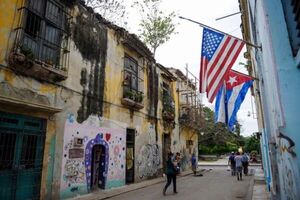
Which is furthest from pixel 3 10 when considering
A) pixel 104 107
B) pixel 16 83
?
pixel 104 107

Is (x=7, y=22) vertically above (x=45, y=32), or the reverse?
(x=45, y=32)

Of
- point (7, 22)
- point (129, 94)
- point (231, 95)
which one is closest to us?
point (7, 22)

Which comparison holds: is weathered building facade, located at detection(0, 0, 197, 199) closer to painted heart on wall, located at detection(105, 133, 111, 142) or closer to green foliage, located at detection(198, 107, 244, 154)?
painted heart on wall, located at detection(105, 133, 111, 142)

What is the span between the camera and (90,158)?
1182cm

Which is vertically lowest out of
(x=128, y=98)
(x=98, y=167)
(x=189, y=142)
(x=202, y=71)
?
(x=98, y=167)

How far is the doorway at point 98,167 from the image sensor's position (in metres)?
12.3

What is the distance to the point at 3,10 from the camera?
8.47m

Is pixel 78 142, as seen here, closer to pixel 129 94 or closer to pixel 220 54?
pixel 129 94

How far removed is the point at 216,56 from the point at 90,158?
23.9 ft

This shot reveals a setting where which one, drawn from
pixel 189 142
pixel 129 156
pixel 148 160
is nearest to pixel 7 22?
pixel 129 156

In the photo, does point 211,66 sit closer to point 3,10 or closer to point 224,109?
point 224,109

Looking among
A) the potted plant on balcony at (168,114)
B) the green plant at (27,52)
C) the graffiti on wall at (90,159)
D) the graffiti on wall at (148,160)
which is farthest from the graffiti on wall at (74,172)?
the potted plant on balcony at (168,114)

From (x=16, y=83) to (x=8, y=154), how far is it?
2.20 meters

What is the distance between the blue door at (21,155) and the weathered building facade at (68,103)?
0.10 ft
